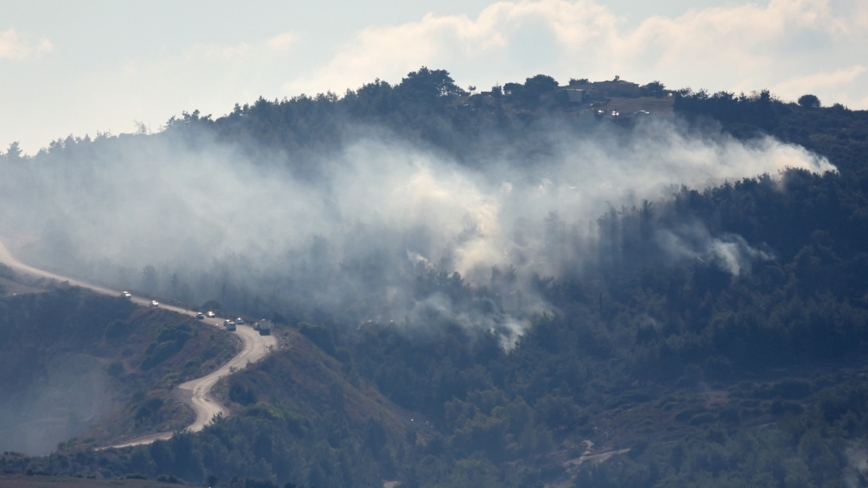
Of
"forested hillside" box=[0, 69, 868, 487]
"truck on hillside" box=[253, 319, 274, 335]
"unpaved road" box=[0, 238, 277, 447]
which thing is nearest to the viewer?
"forested hillside" box=[0, 69, 868, 487]

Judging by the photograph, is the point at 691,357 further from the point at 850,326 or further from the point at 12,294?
the point at 12,294

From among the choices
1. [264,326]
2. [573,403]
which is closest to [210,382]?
[264,326]

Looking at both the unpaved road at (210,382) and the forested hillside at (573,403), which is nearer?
the forested hillside at (573,403)

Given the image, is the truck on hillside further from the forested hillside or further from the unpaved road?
the forested hillside

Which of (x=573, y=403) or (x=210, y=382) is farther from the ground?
(x=210, y=382)

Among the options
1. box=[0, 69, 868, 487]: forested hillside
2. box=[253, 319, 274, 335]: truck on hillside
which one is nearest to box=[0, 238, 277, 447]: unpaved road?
box=[253, 319, 274, 335]: truck on hillside

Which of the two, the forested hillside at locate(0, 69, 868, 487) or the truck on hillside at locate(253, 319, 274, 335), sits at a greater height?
the truck on hillside at locate(253, 319, 274, 335)

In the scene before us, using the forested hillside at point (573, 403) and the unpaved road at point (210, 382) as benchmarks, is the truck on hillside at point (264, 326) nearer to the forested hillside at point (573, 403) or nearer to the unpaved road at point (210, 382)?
the unpaved road at point (210, 382)

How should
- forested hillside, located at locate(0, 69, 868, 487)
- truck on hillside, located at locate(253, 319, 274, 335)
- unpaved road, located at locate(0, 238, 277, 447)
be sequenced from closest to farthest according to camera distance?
forested hillside, located at locate(0, 69, 868, 487) < unpaved road, located at locate(0, 238, 277, 447) < truck on hillside, located at locate(253, 319, 274, 335)

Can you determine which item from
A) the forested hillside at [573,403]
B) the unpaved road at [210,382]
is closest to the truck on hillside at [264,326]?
the unpaved road at [210,382]

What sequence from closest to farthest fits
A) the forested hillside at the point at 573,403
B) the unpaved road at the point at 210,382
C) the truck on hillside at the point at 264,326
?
the forested hillside at the point at 573,403, the unpaved road at the point at 210,382, the truck on hillside at the point at 264,326

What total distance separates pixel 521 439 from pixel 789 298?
58244mm

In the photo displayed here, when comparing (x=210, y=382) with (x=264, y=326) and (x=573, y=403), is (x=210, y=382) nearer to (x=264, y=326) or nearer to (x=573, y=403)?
(x=264, y=326)

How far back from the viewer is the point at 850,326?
17350 centimetres
